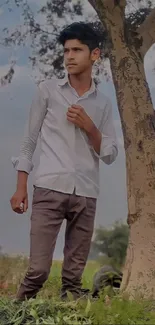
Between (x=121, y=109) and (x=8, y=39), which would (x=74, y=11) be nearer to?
(x=8, y=39)

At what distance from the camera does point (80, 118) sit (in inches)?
121

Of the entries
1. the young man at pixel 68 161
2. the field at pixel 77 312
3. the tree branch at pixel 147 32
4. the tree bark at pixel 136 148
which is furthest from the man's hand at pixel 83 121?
the tree branch at pixel 147 32

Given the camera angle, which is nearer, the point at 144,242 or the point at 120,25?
the point at 144,242

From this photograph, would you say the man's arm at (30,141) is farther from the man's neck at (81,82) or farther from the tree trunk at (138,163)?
the tree trunk at (138,163)

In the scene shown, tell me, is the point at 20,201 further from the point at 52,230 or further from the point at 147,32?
the point at 147,32

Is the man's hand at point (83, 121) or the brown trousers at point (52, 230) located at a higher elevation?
the man's hand at point (83, 121)

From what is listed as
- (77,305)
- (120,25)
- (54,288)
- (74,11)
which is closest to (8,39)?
(74,11)

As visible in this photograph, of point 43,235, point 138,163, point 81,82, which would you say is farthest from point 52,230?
point 138,163

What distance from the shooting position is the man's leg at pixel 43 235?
308 centimetres

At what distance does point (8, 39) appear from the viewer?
737 cm

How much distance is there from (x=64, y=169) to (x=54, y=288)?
3928 millimetres

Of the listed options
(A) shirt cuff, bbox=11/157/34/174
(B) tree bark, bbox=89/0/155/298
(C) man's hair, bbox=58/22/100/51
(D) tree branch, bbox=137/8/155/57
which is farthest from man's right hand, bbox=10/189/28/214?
(D) tree branch, bbox=137/8/155/57

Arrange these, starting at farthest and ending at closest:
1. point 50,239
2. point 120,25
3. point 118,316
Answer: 1. point 120,25
2. point 50,239
3. point 118,316

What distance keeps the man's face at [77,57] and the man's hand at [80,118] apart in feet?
0.71
